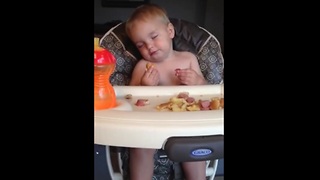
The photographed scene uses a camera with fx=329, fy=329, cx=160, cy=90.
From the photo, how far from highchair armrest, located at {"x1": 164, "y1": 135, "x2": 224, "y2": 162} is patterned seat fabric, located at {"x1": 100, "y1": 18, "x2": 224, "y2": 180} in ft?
0.94

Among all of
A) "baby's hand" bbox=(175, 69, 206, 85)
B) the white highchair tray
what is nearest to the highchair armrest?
the white highchair tray

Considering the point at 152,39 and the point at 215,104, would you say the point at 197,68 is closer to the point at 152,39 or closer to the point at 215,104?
the point at 152,39

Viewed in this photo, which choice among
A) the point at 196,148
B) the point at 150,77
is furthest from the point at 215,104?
the point at 150,77

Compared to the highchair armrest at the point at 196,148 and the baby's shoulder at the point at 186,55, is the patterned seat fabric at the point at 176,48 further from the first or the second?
the highchair armrest at the point at 196,148

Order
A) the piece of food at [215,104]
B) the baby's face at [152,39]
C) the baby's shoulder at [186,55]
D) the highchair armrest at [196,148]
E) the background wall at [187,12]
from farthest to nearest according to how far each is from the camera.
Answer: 1. the baby's shoulder at [186,55]
2. the baby's face at [152,39]
3. the background wall at [187,12]
4. the piece of food at [215,104]
5. the highchair armrest at [196,148]

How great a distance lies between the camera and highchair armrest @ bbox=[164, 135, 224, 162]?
465mm

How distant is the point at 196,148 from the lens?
0.47m

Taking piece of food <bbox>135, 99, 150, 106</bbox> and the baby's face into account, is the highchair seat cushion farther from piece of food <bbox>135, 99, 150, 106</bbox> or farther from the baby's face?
piece of food <bbox>135, 99, 150, 106</bbox>

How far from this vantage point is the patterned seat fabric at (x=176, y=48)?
817mm

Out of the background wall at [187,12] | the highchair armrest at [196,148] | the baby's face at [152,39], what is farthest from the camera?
the baby's face at [152,39]

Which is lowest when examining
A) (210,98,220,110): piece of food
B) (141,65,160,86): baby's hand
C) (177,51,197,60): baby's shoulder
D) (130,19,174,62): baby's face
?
(210,98,220,110): piece of food

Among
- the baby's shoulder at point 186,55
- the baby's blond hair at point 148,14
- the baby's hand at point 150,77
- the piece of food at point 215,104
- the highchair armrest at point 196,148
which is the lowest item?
the highchair armrest at point 196,148

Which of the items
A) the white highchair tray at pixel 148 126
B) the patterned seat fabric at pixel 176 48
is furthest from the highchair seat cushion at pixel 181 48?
the white highchair tray at pixel 148 126
